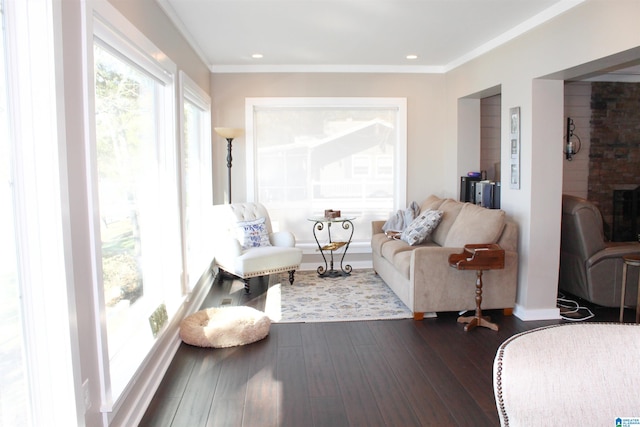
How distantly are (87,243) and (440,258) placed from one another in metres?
2.88

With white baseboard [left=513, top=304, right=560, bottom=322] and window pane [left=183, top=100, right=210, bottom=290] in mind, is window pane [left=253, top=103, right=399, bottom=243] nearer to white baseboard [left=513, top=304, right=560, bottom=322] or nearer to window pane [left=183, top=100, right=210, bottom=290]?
window pane [left=183, top=100, right=210, bottom=290]

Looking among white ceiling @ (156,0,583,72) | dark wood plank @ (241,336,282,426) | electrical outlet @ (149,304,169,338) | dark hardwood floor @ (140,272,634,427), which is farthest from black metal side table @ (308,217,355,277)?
electrical outlet @ (149,304,169,338)

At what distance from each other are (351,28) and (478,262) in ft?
7.54

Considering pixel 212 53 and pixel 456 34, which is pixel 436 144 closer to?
pixel 456 34

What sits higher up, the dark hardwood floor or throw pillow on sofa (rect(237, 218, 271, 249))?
throw pillow on sofa (rect(237, 218, 271, 249))

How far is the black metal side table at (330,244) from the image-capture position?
18.9 feet

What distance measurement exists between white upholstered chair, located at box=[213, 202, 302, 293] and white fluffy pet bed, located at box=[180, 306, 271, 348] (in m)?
1.02

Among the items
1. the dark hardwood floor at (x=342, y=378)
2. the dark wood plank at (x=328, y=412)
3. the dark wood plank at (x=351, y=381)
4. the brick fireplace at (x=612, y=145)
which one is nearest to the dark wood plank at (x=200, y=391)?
the dark hardwood floor at (x=342, y=378)

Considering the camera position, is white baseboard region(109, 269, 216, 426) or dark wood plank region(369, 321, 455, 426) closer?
white baseboard region(109, 269, 216, 426)

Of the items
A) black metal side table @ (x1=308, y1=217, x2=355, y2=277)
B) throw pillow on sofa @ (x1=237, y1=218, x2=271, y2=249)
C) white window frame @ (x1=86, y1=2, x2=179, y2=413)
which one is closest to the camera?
white window frame @ (x1=86, y1=2, x2=179, y2=413)

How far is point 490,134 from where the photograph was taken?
19.5ft

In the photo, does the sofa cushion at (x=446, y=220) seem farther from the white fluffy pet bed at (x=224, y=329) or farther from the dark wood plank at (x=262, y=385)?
the dark wood plank at (x=262, y=385)

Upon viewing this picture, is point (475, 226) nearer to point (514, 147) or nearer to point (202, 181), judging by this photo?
point (514, 147)

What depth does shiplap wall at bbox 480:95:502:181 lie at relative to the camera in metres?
5.92
